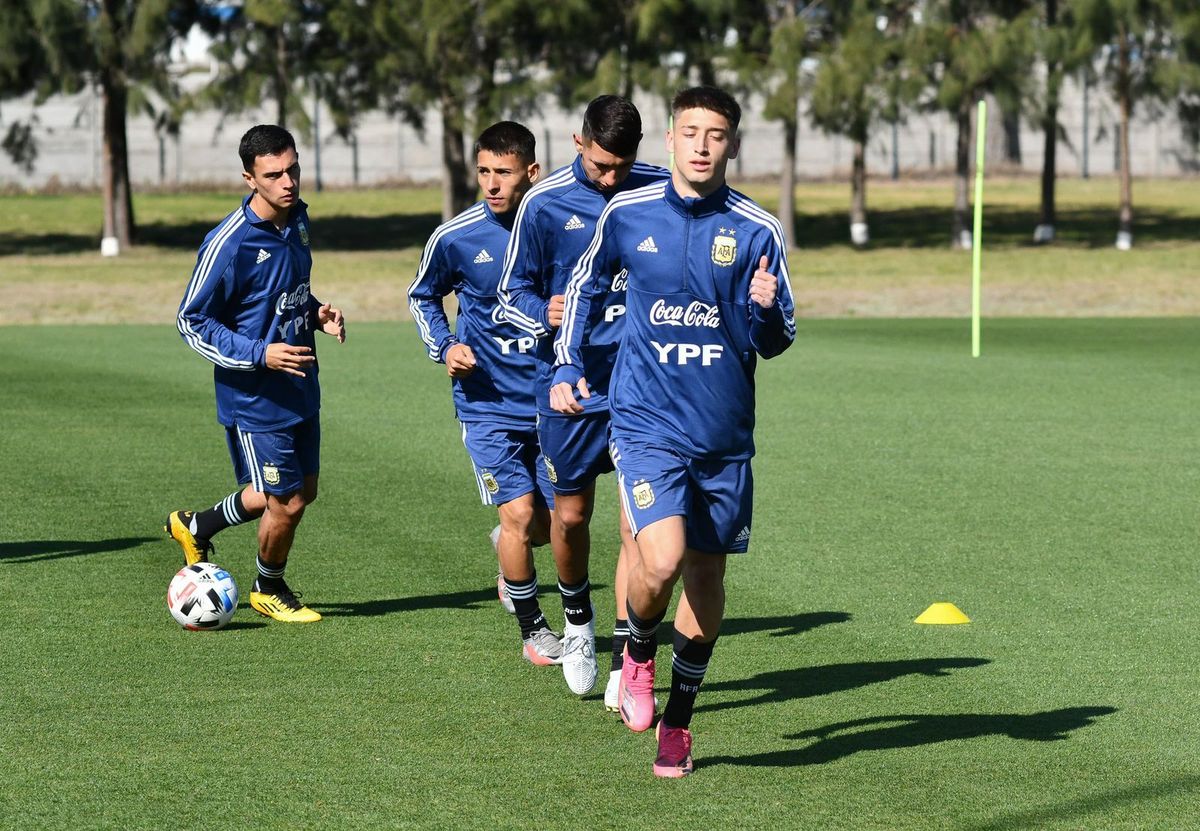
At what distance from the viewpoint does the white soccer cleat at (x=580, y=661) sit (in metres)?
6.56

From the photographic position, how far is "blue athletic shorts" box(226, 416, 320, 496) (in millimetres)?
7605

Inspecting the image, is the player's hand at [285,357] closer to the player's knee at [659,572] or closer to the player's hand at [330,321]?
the player's hand at [330,321]

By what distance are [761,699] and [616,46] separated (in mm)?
30618

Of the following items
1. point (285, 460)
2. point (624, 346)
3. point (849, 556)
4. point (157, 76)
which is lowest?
point (849, 556)

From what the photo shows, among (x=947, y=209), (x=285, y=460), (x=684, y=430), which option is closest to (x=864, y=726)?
(x=684, y=430)

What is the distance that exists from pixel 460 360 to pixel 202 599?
165cm

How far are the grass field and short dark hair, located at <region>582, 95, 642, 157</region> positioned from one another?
2177 centimetres

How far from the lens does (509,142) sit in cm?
706

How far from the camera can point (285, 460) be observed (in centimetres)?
762

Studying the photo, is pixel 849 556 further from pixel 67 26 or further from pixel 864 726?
pixel 67 26

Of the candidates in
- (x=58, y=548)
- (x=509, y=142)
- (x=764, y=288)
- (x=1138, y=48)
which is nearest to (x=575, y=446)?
(x=509, y=142)

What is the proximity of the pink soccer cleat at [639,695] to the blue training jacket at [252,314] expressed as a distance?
2366 mm

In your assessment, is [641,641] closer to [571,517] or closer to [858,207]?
[571,517]

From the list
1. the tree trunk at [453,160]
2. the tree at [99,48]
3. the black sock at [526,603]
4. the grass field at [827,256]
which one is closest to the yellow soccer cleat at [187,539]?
the black sock at [526,603]
